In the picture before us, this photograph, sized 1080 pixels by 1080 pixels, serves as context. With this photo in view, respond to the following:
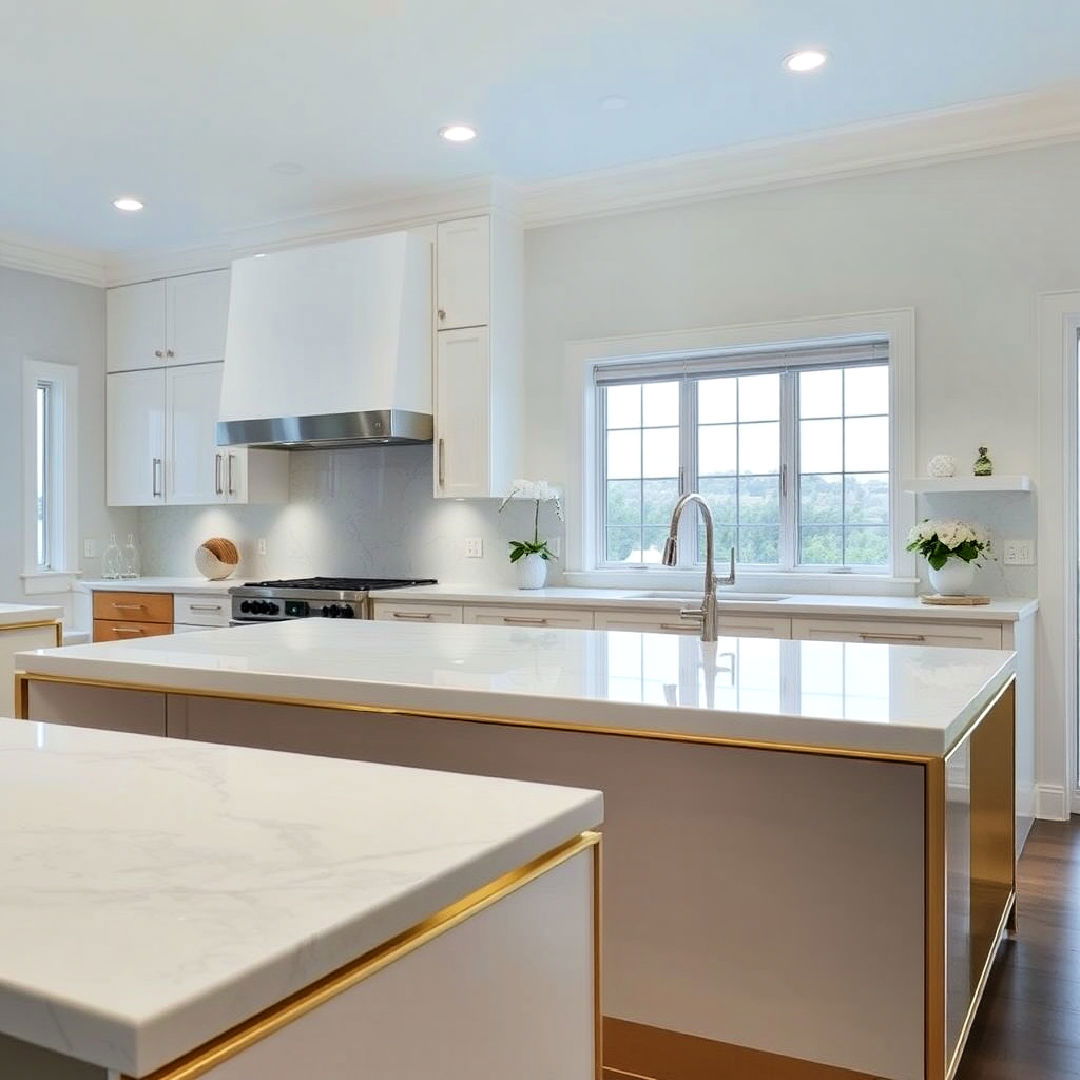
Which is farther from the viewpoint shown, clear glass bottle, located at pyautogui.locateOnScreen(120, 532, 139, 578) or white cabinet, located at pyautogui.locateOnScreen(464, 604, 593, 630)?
clear glass bottle, located at pyautogui.locateOnScreen(120, 532, 139, 578)

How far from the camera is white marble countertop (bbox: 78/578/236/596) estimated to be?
5.19 meters

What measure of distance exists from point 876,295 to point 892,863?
297cm

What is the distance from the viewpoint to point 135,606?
5.43 meters

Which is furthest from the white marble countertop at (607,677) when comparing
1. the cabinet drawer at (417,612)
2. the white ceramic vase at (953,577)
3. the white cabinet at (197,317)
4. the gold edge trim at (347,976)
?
the white cabinet at (197,317)

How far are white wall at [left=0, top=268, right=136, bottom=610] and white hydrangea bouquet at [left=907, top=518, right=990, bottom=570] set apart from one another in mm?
4518

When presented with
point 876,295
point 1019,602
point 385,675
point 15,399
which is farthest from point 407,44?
point 15,399

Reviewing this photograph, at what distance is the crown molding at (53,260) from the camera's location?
561 centimetres

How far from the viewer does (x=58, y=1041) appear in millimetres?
583

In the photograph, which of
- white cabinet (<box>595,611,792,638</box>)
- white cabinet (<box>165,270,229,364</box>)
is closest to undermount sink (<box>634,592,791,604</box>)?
white cabinet (<box>595,611,792,638</box>)

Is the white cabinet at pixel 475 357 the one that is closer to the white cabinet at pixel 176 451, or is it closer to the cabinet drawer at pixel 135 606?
the white cabinet at pixel 176 451

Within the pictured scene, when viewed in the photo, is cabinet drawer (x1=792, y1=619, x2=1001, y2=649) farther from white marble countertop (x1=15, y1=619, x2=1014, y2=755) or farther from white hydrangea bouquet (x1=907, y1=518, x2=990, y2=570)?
white marble countertop (x1=15, y1=619, x2=1014, y2=755)

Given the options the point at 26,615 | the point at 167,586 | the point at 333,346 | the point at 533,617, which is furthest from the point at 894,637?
the point at 167,586

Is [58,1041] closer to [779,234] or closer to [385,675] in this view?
[385,675]

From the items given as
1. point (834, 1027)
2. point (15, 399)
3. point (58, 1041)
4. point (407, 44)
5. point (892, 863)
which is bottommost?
point (834, 1027)
